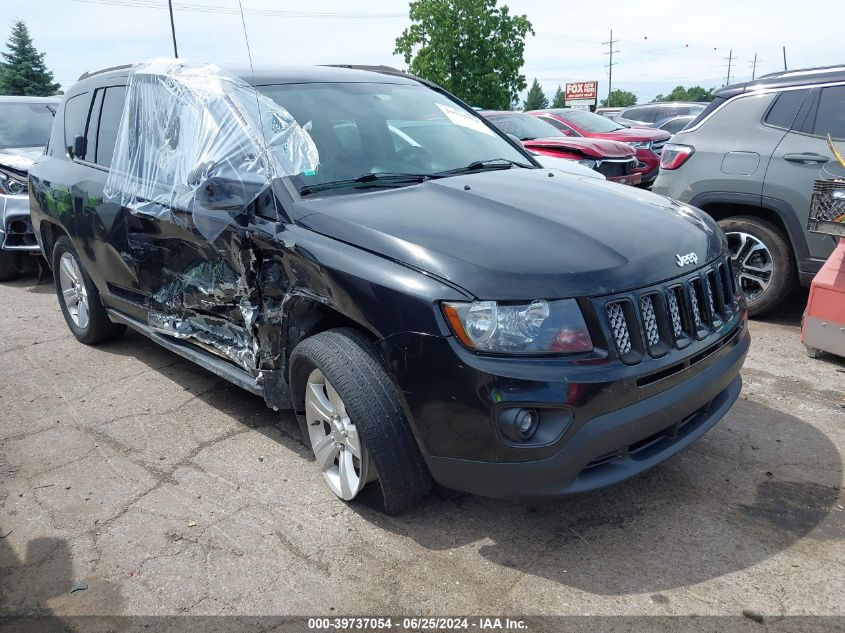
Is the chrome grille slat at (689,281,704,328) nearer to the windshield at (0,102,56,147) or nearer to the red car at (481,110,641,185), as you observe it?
the red car at (481,110,641,185)

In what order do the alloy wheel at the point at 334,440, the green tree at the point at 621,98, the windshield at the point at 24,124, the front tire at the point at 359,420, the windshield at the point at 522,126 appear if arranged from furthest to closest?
the green tree at the point at 621,98, the windshield at the point at 522,126, the windshield at the point at 24,124, the alloy wheel at the point at 334,440, the front tire at the point at 359,420

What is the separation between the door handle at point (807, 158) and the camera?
4934mm

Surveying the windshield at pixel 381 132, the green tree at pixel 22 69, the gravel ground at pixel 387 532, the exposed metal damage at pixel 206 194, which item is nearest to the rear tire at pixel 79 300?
the exposed metal damage at pixel 206 194

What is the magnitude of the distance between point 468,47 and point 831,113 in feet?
106

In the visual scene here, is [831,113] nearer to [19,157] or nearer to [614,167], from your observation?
[614,167]

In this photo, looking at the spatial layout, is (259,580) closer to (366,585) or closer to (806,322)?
(366,585)

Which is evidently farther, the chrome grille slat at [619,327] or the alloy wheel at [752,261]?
the alloy wheel at [752,261]

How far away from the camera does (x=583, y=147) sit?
30.6 ft

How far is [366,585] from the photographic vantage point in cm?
262

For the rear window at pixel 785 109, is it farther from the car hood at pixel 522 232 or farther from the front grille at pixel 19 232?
the front grille at pixel 19 232

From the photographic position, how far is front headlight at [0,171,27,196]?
7.39m

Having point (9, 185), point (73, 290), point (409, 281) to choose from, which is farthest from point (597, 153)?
point (409, 281)

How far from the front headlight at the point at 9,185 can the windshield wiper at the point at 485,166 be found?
578 cm

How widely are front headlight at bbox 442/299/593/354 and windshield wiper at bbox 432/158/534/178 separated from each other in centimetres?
126
